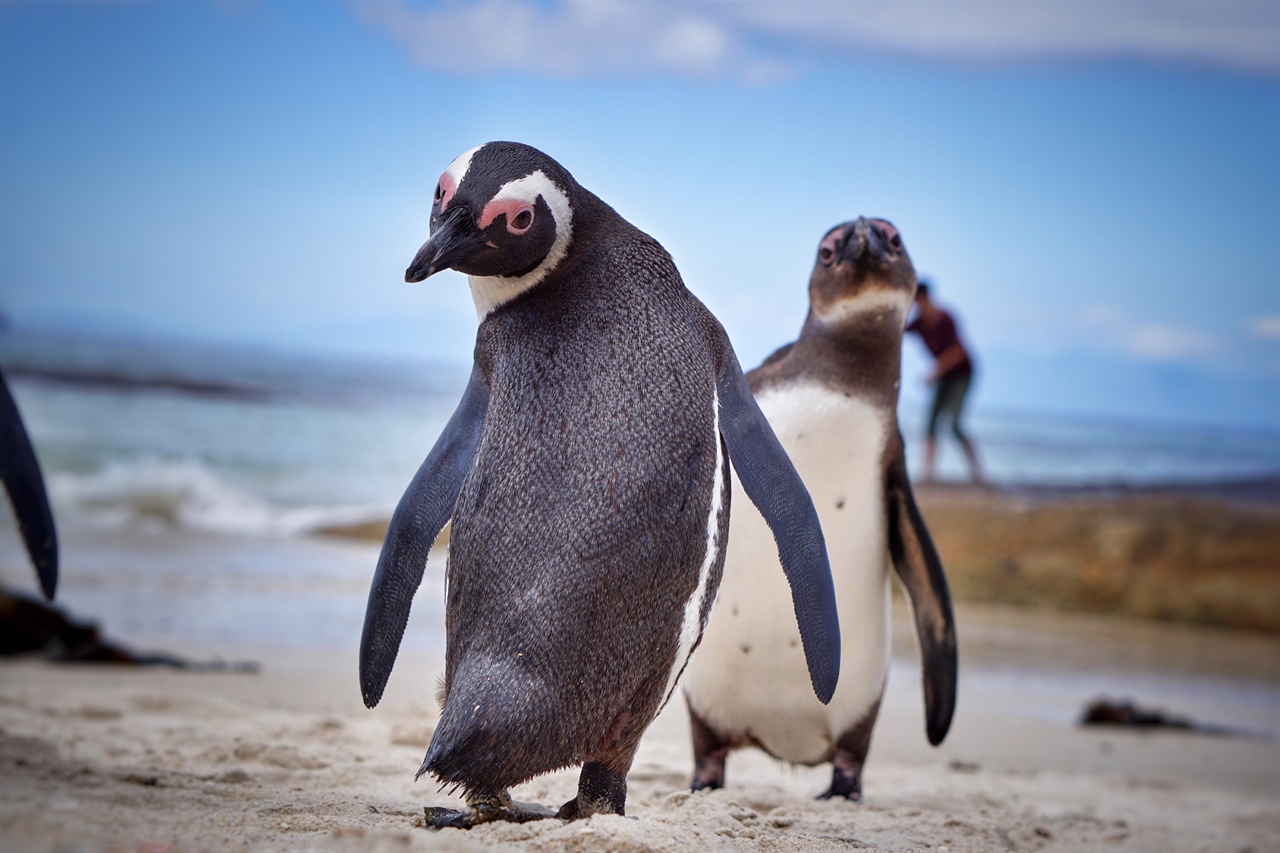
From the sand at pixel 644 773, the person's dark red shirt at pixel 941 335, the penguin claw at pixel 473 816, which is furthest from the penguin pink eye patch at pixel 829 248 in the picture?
the person's dark red shirt at pixel 941 335

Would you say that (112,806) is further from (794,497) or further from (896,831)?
(896,831)

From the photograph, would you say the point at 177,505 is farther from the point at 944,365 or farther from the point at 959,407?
the point at 944,365

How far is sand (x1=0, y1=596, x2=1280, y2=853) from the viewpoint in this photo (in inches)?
63.7

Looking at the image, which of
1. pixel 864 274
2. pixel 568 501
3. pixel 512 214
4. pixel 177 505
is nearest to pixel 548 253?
pixel 512 214

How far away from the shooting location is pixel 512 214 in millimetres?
1797

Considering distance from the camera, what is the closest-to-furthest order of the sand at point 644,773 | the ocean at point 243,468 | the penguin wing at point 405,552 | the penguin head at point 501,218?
1. the sand at point 644,773
2. the penguin head at point 501,218
3. the penguin wing at point 405,552
4. the ocean at point 243,468

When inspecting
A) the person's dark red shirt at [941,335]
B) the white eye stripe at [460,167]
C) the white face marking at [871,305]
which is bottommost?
the white eye stripe at [460,167]

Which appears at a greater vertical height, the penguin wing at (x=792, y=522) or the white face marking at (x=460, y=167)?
the white face marking at (x=460, y=167)

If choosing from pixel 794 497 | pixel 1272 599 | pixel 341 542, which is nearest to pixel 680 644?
pixel 794 497

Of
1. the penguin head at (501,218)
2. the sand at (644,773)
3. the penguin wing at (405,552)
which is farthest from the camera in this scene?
the penguin wing at (405,552)

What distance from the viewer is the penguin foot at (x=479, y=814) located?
171 cm

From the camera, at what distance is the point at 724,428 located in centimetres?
196

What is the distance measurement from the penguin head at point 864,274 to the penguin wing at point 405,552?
1.13 meters

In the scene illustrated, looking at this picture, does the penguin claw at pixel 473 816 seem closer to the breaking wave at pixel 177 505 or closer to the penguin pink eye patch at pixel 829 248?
the penguin pink eye patch at pixel 829 248
